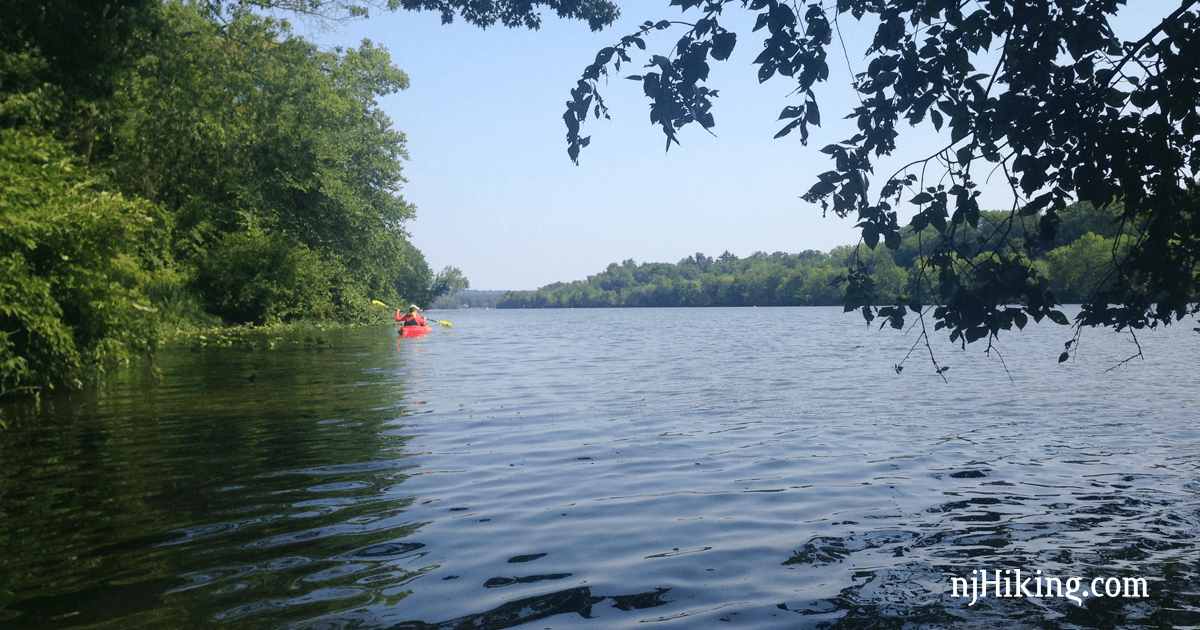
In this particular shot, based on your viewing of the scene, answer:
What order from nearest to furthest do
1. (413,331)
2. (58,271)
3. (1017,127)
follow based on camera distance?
1. (1017,127)
2. (58,271)
3. (413,331)

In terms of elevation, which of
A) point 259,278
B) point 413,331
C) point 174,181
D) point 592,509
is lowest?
point 592,509

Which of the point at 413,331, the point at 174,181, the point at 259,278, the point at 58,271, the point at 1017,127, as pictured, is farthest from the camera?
the point at 413,331

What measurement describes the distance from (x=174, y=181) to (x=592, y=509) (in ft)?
107

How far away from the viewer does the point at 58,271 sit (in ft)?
37.6

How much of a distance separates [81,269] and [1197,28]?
12.5 metres

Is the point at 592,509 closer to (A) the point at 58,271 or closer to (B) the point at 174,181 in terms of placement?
(A) the point at 58,271

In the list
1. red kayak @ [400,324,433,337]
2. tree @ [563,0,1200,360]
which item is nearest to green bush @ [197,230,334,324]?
red kayak @ [400,324,433,337]

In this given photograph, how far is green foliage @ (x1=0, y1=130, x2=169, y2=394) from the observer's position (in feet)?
33.7

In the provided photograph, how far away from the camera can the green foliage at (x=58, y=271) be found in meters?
10.3

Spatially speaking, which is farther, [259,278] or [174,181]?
[259,278]

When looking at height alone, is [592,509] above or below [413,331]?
below

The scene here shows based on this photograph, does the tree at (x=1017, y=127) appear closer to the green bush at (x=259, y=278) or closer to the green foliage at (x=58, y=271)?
the green foliage at (x=58, y=271)

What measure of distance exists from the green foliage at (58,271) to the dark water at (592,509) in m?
0.93

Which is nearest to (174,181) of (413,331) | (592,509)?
(413,331)
